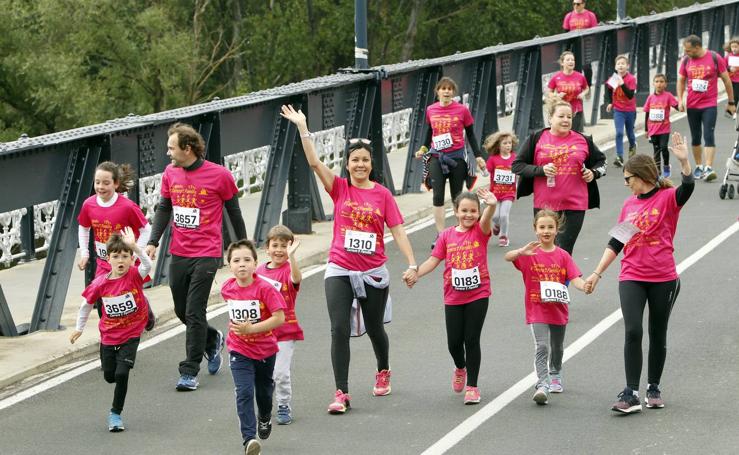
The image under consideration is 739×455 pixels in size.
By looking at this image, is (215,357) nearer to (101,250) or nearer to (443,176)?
(101,250)

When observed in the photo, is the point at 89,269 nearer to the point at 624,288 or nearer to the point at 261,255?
the point at 261,255

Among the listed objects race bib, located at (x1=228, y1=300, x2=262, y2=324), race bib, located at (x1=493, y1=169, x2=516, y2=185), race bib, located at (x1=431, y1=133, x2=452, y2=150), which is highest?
race bib, located at (x1=431, y1=133, x2=452, y2=150)

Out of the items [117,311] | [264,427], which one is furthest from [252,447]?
[117,311]

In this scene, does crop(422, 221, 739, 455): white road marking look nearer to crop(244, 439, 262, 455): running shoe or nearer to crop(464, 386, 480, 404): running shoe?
crop(464, 386, 480, 404): running shoe

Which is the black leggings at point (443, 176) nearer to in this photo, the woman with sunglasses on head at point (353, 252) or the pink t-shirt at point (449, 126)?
the pink t-shirt at point (449, 126)

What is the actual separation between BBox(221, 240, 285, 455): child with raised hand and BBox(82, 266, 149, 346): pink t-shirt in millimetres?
1115

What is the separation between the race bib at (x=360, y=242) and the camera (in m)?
11.0

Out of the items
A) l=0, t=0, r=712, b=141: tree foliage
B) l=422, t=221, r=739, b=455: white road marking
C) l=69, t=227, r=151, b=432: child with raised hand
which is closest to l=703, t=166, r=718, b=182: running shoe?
l=422, t=221, r=739, b=455: white road marking

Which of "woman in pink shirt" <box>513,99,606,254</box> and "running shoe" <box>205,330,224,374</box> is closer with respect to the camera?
"running shoe" <box>205,330,224,374</box>

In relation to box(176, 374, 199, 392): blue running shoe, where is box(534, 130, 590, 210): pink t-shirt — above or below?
above

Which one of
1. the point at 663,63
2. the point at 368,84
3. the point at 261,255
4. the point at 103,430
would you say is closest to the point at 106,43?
the point at 663,63

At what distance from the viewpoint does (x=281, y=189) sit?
17641 mm

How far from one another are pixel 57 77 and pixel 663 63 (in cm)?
1655

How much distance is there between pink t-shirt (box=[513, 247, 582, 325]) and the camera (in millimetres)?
11070
